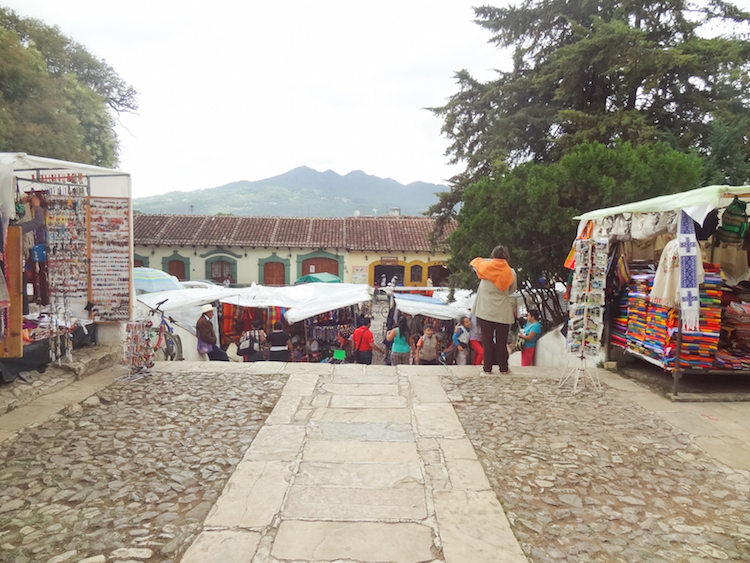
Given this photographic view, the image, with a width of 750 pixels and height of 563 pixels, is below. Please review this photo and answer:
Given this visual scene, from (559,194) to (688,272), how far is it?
158 inches

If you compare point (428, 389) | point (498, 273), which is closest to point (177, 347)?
point (428, 389)

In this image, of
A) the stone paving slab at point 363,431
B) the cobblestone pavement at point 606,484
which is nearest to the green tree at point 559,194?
the cobblestone pavement at point 606,484

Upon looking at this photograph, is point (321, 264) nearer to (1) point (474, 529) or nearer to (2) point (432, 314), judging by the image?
(2) point (432, 314)

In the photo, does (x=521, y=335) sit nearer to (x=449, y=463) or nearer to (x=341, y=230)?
(x=449, y=463)

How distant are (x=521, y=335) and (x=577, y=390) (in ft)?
9.38

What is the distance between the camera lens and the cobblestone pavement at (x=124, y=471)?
97.7 inches

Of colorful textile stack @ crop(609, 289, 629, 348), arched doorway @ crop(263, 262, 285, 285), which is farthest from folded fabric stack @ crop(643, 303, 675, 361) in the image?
arched doorway @ crop(263, 262, 285, 285)

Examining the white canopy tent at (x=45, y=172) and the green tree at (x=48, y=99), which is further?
the green tree at (x=48, y=99)

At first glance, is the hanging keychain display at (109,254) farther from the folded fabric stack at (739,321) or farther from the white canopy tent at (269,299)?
the folded fabric stack at (739,321)

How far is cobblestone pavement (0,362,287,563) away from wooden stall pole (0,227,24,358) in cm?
96

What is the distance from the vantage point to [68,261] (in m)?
5.84

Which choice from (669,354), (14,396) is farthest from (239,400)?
(669,354)

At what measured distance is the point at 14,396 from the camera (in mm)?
4520

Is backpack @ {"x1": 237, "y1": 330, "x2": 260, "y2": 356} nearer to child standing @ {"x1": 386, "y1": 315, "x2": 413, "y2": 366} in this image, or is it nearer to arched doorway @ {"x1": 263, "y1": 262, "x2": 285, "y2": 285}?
child standing @ {"x1": 386, "y1": 315, "x2": 413, "y2": 366}
